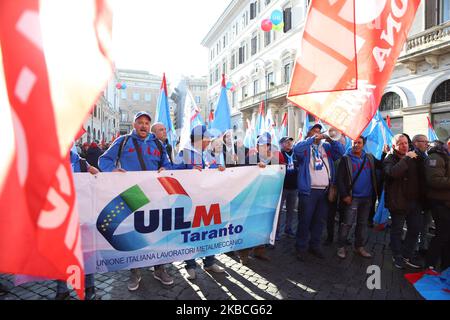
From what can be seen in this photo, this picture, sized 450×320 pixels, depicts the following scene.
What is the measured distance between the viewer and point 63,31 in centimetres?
121

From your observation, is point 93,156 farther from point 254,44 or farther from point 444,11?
point 254,44

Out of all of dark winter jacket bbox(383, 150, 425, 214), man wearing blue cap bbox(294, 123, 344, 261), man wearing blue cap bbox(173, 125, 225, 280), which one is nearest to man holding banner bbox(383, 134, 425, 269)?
dark winter jacket bbox(383, 150, 425, 214)

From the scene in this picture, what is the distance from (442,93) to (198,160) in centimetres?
1506

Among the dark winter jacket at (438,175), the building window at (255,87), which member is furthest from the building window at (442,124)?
the building window at (255,87)

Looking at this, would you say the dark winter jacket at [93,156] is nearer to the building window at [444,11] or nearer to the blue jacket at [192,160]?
the blue jacket at [192,160]

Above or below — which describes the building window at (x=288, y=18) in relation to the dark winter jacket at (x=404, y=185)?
above

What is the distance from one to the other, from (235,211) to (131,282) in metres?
1.44

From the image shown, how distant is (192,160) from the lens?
385 centimetres

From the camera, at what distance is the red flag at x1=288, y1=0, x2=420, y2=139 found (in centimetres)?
256

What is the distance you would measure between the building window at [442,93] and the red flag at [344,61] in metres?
14.3

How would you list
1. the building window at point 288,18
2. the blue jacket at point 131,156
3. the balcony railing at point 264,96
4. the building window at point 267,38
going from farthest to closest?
the building window at point 267,38
the building window at point 288,18
the balcony railing at point 264,96
the blue jacket at point 131,156

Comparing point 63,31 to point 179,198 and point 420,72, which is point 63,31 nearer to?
point 179,198

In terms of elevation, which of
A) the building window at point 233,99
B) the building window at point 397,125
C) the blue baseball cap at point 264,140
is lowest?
the blue baseball cap at point 264,140

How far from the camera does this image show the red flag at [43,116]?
1.15m
